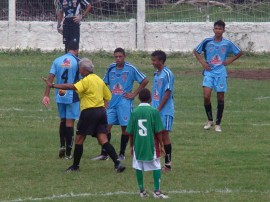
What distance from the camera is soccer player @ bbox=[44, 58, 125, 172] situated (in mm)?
12320

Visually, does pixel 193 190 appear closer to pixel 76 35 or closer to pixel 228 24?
pixel 76 35

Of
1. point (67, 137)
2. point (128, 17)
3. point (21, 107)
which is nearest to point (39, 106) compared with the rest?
point (21, 107)

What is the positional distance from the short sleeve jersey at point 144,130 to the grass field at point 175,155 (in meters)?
0.54

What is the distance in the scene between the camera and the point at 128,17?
96.3 ft

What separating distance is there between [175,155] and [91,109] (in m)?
2.09

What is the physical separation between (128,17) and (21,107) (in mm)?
11109

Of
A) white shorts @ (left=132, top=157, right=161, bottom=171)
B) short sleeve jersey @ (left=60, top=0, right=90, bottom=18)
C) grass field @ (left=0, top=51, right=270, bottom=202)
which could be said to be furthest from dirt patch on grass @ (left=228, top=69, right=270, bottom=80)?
white shorts @ (left=132, top=157, right=161, bottom=171)

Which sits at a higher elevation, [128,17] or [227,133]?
[128,17]

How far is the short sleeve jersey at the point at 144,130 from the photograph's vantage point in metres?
10.7

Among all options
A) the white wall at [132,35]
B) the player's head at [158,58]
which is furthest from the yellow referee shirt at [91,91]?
the white wall at [132,35]

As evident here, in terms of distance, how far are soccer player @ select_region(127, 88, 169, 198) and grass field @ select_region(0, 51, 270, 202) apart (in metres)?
0.27

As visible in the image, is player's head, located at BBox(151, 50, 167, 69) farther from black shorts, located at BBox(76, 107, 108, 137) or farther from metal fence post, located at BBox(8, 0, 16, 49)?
metal fence post, located at BBox(8, 0, 16, 49)

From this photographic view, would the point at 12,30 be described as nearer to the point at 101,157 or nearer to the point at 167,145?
the point at 101,157

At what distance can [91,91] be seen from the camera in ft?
40.4
